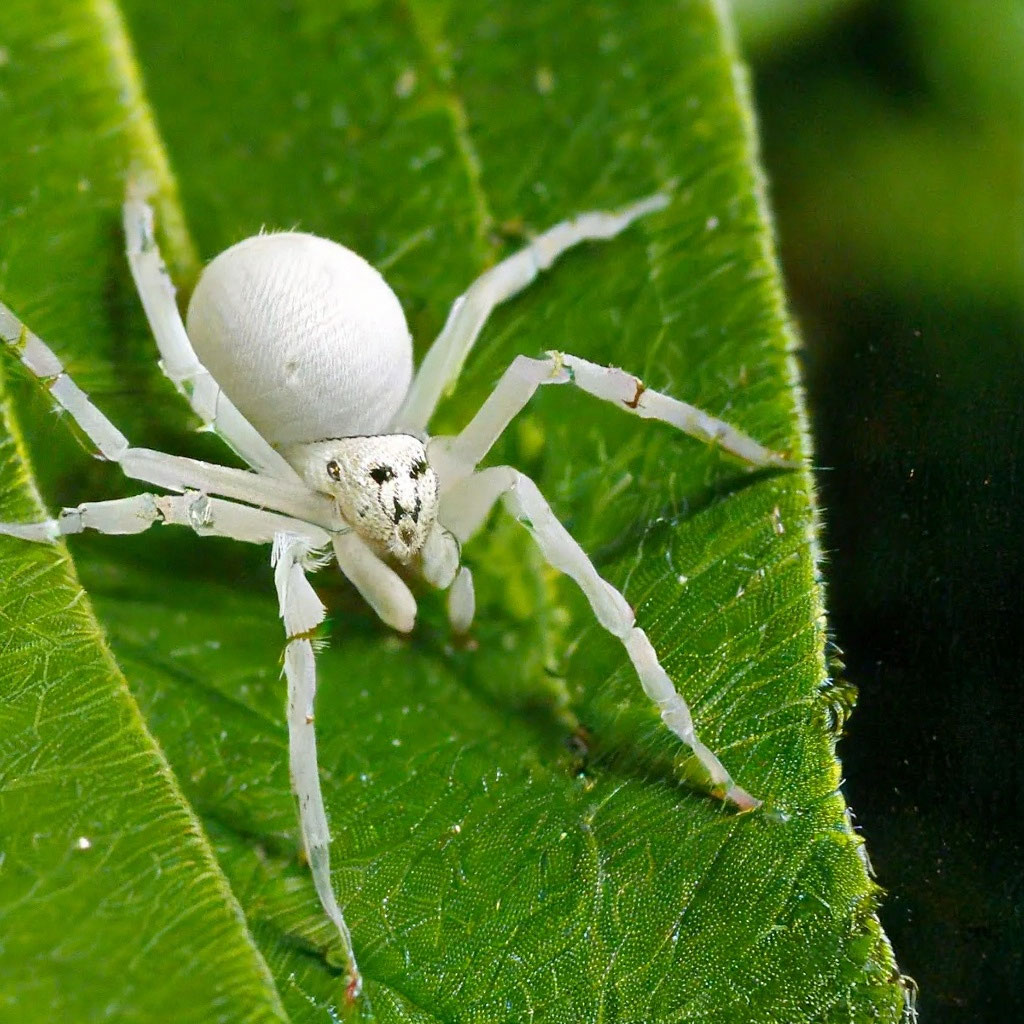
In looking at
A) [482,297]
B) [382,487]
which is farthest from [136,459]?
[482,297]

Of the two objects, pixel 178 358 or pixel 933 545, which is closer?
pixel 933 545

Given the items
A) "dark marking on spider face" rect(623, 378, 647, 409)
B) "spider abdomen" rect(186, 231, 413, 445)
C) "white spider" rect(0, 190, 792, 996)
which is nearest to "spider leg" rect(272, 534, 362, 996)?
"white spider" rect(0, 190, 792, 996)

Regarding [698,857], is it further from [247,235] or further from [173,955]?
[247,235]

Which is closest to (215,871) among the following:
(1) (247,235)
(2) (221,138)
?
(1) (247,235)

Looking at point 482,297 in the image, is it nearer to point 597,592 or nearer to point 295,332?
point 295,332

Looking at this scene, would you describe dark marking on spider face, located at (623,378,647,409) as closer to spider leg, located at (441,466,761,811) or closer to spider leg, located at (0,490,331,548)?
spider leg, located at (441,466,761,811)
